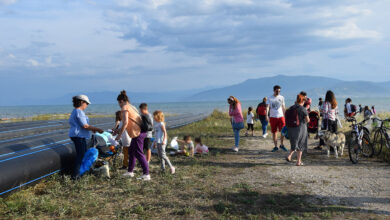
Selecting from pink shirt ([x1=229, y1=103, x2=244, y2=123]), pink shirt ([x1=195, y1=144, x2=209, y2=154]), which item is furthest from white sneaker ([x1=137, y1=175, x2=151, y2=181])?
pink shirt ([x1=229, y1=103, x2=244, y2=123])

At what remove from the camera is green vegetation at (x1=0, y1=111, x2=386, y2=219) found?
459 centimetres

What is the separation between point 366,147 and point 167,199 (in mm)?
6171

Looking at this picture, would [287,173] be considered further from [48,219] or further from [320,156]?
[48,219]

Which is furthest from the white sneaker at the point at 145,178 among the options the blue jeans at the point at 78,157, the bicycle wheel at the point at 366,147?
the bicycle wheel at the point at 366,147

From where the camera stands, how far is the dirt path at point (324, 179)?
517 centimetres

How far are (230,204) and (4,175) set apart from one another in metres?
3.74

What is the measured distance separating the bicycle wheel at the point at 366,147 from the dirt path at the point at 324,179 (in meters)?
0.25

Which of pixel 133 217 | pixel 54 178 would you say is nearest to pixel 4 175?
pixel 54 178

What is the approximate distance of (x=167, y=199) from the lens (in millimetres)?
5324

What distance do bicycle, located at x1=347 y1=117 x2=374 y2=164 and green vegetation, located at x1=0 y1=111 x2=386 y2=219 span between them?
8.71ft

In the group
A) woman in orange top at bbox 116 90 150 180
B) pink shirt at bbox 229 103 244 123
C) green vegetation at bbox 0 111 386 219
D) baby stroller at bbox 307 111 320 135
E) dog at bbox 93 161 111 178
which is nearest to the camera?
green vegetation at bbox 0 111 386 219

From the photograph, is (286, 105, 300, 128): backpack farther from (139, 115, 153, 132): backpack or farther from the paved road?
the paved road

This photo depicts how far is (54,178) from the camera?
634 centimetres

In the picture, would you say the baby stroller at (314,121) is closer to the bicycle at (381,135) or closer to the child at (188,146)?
the bicycle at (381,135)
